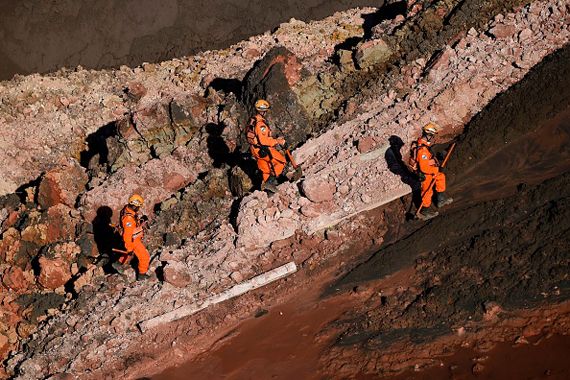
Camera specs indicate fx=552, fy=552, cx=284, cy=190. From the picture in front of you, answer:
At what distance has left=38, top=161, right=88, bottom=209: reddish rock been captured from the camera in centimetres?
1220

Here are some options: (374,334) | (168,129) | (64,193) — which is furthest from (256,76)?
(374,334)

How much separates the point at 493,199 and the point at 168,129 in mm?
7322

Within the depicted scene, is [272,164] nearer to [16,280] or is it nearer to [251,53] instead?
[251,53]

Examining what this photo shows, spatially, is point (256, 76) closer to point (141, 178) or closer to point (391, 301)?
point (141, 178)

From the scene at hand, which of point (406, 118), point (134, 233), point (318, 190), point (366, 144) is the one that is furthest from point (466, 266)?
point (134, 233)

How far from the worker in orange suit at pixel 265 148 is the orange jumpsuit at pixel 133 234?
2342 mm

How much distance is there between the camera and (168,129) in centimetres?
1265

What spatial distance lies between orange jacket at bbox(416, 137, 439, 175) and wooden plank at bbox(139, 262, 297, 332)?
2.65 meters

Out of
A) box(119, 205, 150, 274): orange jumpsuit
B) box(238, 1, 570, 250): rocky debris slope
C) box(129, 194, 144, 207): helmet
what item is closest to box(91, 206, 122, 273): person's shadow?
box(119, 205, 150, 274): orange jumpsuit

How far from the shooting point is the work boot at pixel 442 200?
8.87m

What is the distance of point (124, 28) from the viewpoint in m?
18.4

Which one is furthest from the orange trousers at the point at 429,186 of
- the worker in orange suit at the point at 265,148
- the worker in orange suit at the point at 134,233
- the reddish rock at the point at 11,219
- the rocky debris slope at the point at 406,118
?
the reddish rock at the point at 11,219

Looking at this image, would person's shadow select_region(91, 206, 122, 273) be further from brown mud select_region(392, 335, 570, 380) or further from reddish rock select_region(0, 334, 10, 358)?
brown mud select_region(392, 335, 570, 380)

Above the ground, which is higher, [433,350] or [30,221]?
[30,221]
